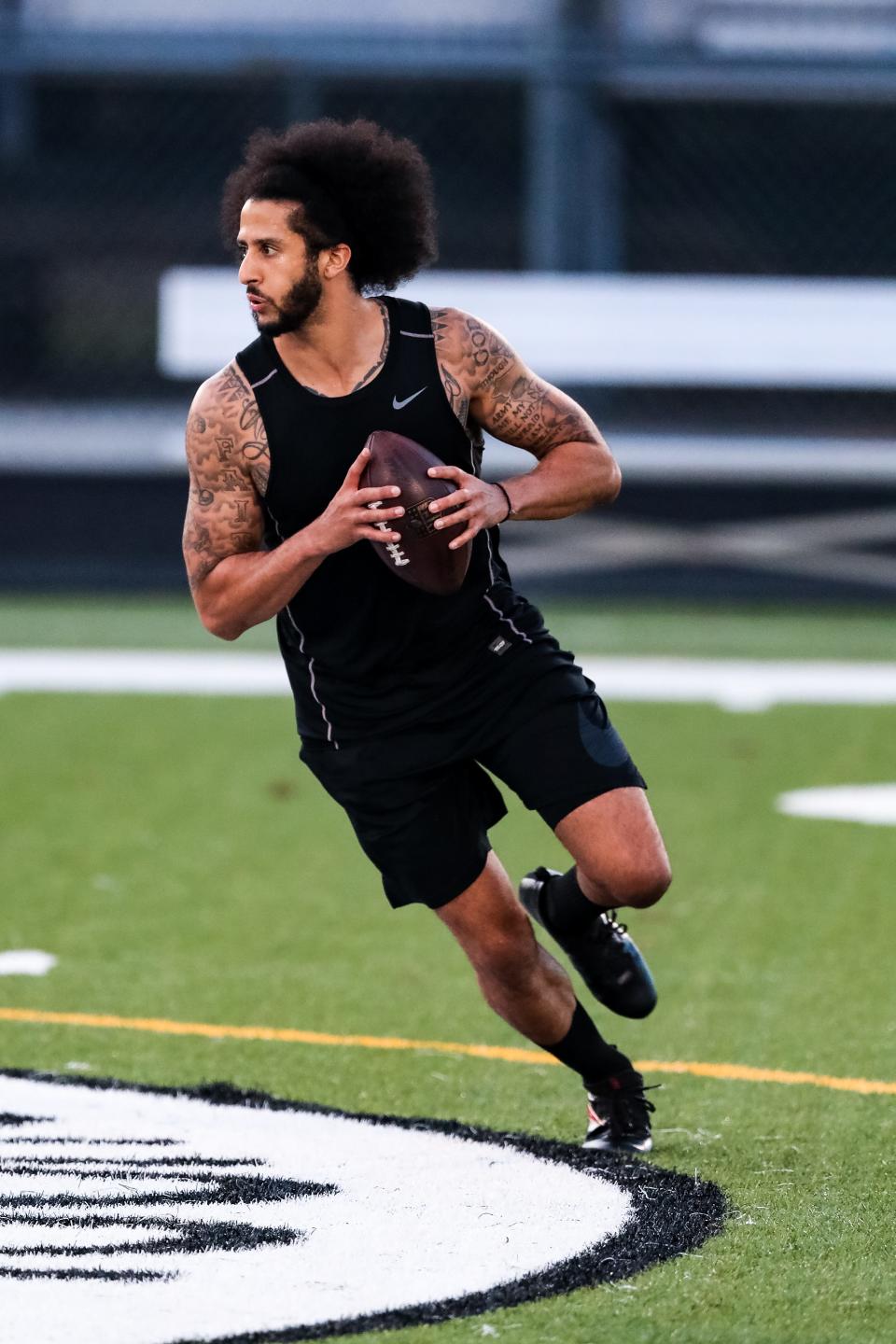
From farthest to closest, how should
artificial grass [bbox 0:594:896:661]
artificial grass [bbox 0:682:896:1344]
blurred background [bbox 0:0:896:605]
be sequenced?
blurred background [bbox 0:0:896:605] → artificial grass [bbox 0:594:896:661] → artificial grass [bbox 0:682:896:1344]

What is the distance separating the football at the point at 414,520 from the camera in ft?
12.5

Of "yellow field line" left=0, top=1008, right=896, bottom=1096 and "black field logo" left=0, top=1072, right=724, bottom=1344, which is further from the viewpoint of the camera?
"yellow field line" left=0, top=1008, right=896, bottom=1096

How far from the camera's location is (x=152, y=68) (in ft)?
47.0

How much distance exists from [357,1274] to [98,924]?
314 cm

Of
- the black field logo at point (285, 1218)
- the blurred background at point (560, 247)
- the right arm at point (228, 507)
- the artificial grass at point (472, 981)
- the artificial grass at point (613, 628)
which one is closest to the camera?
the black field logo at point (285, 1218)

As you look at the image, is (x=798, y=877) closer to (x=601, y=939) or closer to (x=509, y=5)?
(x=601, y=939)

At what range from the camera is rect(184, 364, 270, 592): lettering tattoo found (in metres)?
A: 3.97

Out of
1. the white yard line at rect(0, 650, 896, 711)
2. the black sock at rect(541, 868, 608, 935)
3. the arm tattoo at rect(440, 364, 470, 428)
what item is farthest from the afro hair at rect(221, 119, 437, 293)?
the white yard line at rect(0, 650, 896, 711)

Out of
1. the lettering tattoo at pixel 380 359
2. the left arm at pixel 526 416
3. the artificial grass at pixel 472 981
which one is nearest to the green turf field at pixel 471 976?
the artificial grass at pixel 472 981

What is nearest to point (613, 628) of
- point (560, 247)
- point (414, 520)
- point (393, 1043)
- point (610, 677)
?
point (610, 677)

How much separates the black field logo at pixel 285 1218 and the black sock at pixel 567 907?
432mm

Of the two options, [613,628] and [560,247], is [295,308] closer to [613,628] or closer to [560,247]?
[613,628]

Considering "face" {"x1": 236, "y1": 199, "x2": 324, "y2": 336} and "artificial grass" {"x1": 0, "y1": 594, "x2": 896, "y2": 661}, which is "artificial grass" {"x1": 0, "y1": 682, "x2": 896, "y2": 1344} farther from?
"artificial grass" {"x1": 0, "y1": 594, "x2": 896, "y2": 661}

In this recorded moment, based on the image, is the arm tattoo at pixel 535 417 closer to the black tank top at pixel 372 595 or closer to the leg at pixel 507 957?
the black tank top at pixel 372 595
